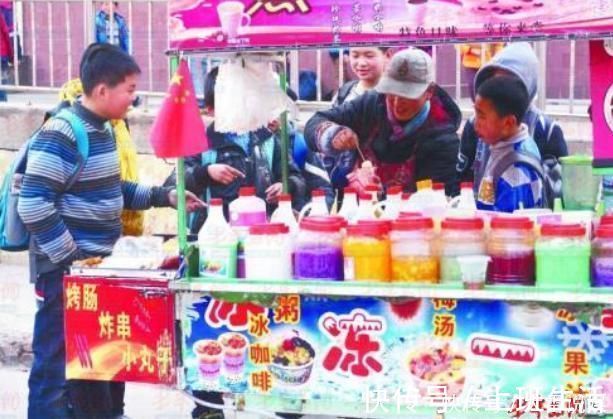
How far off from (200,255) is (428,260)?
2.80 ft

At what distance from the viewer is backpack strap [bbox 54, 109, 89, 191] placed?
5398 mm

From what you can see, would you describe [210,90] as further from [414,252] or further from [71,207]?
[414,252]

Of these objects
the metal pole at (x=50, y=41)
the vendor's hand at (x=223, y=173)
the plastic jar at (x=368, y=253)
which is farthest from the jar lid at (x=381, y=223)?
the metal pole at (x=50, y=41)

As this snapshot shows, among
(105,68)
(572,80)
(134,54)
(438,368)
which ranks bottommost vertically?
(438,368)

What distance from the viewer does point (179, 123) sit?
455cm

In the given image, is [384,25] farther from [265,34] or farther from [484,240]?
[484,240]

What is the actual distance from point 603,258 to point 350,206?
1.06 m

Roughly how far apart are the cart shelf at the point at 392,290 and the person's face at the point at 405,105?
1.54 metres

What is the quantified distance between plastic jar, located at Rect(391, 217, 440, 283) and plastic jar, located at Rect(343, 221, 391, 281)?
0.15 ft

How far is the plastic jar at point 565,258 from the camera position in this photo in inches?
164

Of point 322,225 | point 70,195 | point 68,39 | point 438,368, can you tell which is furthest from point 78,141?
point 68,39

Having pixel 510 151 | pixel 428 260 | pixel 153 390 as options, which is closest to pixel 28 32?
pixel 153 390

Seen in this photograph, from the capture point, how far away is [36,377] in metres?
5.75

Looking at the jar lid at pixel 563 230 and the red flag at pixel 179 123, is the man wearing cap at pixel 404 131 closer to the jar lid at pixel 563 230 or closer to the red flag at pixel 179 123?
the red flag at pixel 179 123
